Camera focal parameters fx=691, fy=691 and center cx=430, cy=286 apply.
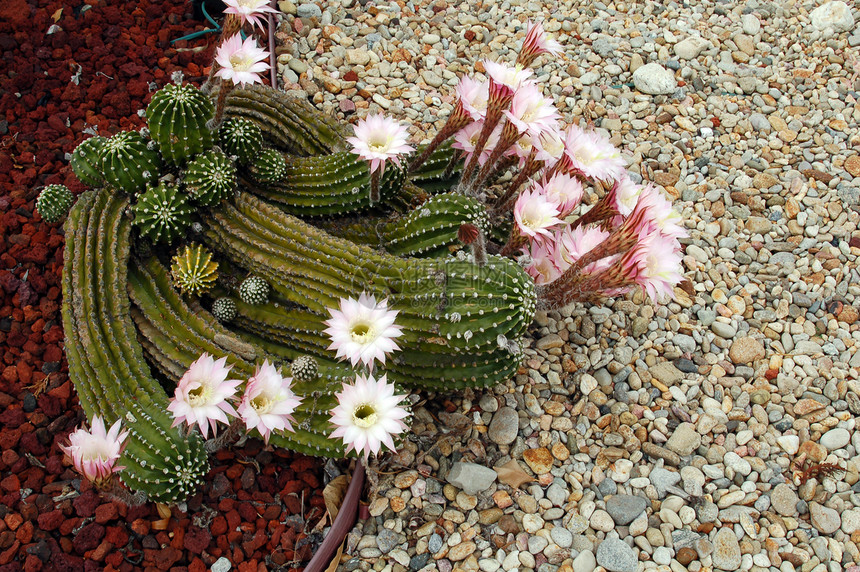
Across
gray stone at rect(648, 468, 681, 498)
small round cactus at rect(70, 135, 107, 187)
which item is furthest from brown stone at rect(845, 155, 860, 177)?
small round cactus at rect(70, 135, 107, 187)

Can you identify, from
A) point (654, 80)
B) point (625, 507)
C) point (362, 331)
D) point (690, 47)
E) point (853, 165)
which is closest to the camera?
point (362, 331)

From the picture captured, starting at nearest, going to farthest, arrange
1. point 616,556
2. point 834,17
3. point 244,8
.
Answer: point 616,556 → point 244,8 → point 834,17

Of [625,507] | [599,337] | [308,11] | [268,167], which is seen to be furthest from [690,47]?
[625,507]

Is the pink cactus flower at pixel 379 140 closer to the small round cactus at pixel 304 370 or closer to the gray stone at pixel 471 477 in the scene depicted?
the small round cactus at pixel 304 370

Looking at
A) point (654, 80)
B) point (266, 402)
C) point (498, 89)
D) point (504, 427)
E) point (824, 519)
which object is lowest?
point (504, 427)

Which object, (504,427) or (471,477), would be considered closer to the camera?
(471,477)

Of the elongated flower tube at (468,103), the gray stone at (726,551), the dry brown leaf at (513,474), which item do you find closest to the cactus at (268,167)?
the elongated flower tube at (468,103)

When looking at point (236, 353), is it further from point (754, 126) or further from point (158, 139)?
point (754, 126)

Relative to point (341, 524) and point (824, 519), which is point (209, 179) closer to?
point (341, 524)
